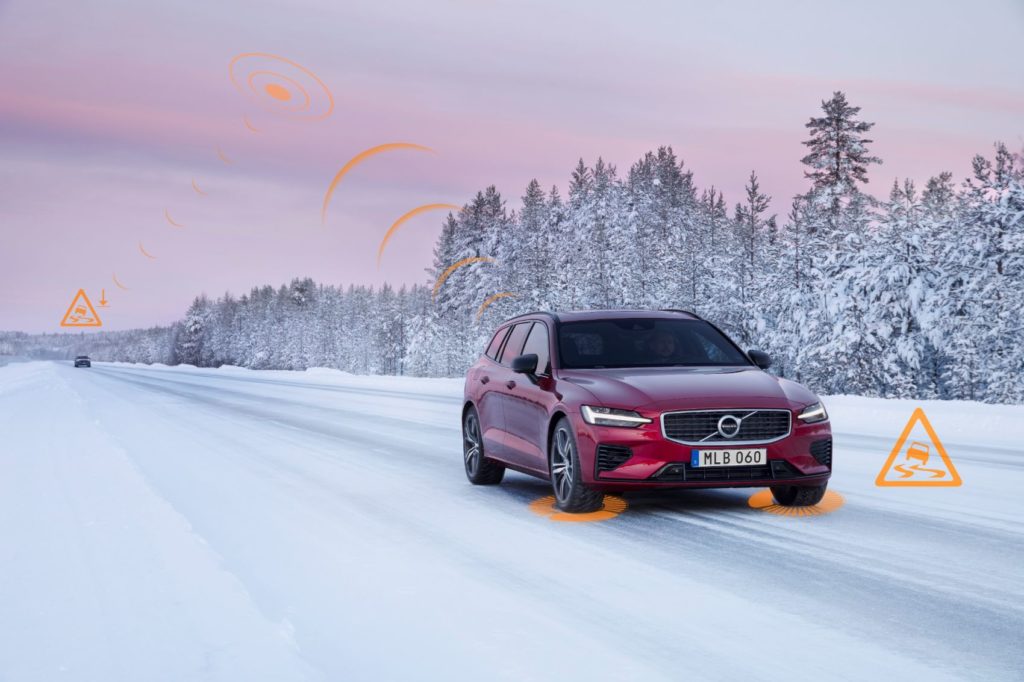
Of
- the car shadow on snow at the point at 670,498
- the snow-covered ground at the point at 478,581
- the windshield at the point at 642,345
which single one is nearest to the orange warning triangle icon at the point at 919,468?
the snow-covered ground at the point at 478,581

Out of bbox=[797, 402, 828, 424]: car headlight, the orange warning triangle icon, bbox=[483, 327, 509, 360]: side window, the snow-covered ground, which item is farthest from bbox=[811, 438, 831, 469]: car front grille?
bbox=[483, 327, 509, 360]: side window

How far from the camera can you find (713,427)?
25.9 ft

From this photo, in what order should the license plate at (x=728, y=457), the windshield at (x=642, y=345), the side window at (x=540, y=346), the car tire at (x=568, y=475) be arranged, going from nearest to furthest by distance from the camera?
1. the license plate at (x=728, y=457)
2. the car tire at (x=568, y=475)
3. the windshield at (x=642, y=345)
4. the side window at (x=540, y=346)

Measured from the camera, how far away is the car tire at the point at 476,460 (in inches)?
415

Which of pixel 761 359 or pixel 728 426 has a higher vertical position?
pixel 761 359

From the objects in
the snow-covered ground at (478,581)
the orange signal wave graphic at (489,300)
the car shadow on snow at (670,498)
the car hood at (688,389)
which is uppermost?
the orange signal wave graphic at (489,300)

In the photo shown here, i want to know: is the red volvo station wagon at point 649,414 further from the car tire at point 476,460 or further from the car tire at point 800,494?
the car tire at point 476,460

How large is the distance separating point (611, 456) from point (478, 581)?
2312 mm

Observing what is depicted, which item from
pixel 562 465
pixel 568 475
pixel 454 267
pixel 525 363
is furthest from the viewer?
pixel 454 267

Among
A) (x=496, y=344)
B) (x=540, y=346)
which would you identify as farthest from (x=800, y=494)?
(x=496, y=344)

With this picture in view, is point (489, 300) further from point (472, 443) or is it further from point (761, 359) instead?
point (761, 359)

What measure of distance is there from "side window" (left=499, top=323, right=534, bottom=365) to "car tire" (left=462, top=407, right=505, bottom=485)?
73cm

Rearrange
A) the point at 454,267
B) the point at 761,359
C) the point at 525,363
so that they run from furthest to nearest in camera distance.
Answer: the point at 454,267, the point at 761,359, the point at 525,363

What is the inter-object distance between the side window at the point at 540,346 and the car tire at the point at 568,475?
90 cm
